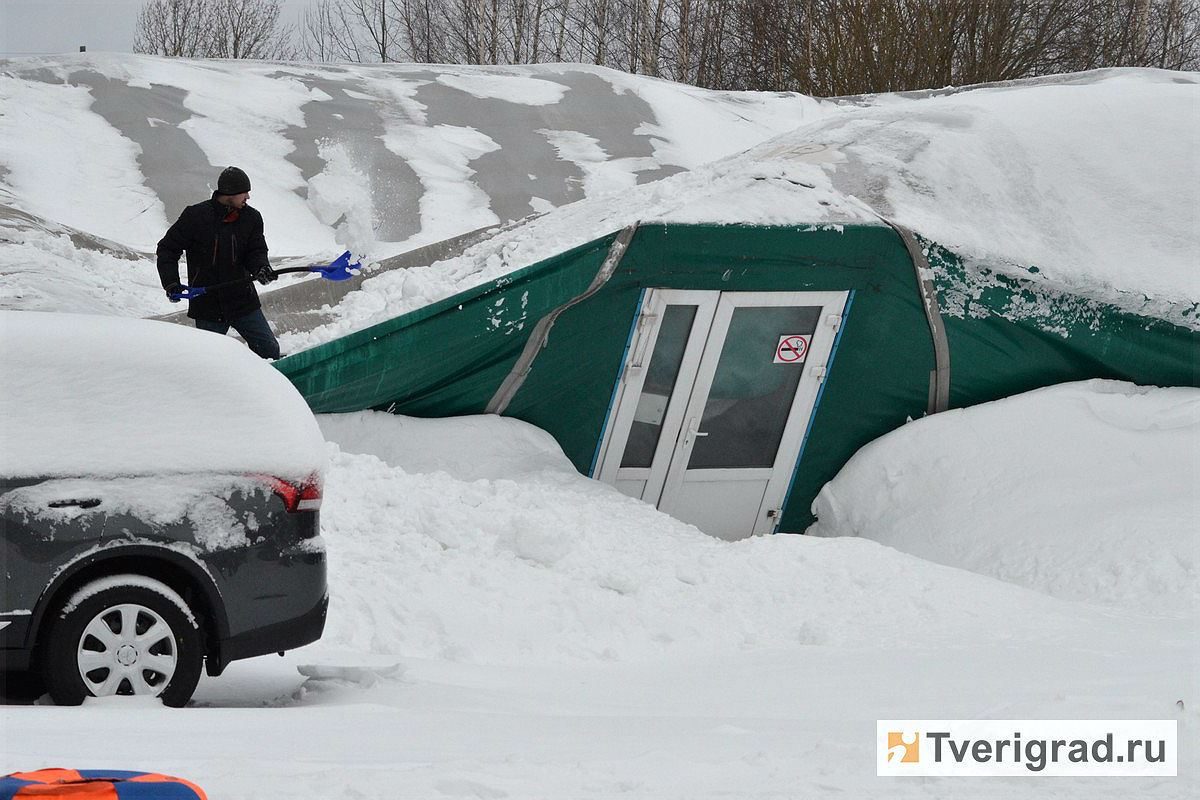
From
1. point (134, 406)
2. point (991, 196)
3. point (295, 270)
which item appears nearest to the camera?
point (134, 406)

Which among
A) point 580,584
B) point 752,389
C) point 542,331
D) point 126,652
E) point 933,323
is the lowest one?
point 580,584

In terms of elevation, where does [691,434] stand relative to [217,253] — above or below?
below

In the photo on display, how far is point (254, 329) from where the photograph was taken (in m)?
7.16

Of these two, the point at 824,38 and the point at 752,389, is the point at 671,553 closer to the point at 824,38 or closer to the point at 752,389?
the point at 752,389

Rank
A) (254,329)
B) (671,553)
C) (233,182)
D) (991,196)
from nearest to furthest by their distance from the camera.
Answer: (671,553), (233,182), (254,329), (991,196)

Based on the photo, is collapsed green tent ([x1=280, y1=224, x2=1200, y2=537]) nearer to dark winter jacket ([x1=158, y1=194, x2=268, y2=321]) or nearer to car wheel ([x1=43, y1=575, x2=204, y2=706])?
dark winter jacket ([x1=158, y1=194, x2=268, y2=321])

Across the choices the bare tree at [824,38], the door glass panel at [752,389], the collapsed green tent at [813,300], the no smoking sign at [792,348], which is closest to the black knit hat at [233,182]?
the collapsed green tent at [813,300]

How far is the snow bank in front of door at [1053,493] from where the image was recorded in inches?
266

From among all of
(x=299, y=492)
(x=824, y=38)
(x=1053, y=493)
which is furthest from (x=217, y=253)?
(x=824, y=38)

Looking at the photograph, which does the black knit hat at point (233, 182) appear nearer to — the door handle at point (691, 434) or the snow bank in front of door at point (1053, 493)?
the door handle at point (691, 434)

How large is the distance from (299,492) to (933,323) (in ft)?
18.1

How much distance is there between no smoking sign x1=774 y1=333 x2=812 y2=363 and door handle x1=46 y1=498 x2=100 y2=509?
5.47 metres

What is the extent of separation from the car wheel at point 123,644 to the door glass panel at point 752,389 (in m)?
5.03

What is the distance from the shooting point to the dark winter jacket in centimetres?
689
